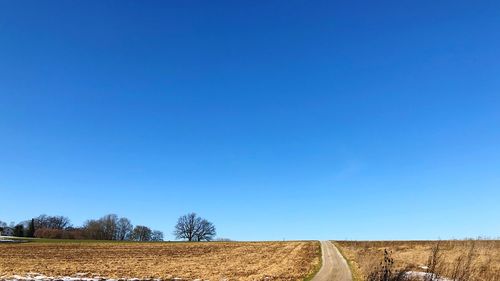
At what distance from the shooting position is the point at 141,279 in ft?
90.9

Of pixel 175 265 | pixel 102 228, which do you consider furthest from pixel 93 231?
pixel 175 265

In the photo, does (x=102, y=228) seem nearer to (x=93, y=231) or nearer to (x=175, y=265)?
(x=93, y=231)

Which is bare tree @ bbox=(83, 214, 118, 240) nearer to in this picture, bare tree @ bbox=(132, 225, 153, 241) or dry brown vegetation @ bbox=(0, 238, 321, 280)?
bare tree @ bbox=(132, 225, 153, 241)

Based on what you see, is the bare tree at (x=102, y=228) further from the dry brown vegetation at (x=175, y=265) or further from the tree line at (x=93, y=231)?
the dry brown vegetation at (x=175, y=265)

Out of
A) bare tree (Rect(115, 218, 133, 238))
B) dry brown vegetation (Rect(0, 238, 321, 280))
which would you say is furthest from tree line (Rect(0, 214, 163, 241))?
dry brown vegetation (Rect(0, 238, 321, 280))

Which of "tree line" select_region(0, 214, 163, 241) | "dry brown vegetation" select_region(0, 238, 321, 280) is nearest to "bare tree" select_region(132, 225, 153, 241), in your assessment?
"tree line" select_region(0, 214, 163, 241)

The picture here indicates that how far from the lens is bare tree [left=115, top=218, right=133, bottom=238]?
18750 centimetres

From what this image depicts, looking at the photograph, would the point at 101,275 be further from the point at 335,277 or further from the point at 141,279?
the point at 335,277

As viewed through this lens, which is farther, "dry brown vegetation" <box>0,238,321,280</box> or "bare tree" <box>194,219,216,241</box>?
"bare tree" <box>194,219,216,241</box>

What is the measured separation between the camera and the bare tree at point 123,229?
18750 centimetres

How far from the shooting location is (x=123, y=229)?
625ft

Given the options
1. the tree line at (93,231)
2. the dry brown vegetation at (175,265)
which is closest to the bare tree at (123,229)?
the tree line at (93,231)

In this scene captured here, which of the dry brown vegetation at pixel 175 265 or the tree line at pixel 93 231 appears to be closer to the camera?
the dry brown vegetation at pixel 175 265

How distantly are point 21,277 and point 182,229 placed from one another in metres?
146
